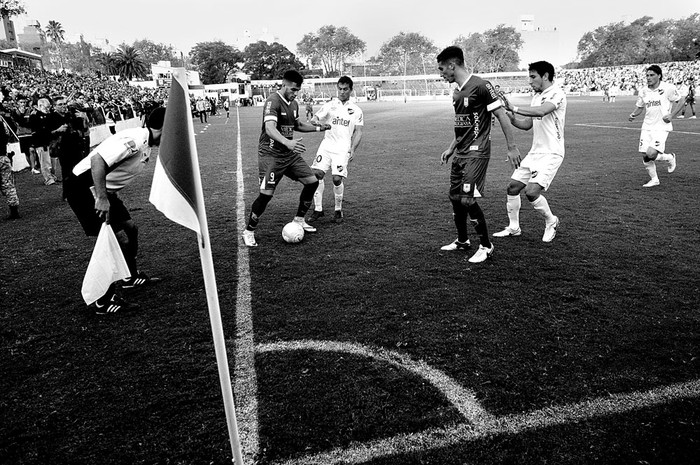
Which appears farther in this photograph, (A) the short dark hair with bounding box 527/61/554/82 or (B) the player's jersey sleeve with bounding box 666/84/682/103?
(B) the player's jersey sleeve with bounding box 666/84/682/103

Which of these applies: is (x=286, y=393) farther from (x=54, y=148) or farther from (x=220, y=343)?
(x=54, y=148)

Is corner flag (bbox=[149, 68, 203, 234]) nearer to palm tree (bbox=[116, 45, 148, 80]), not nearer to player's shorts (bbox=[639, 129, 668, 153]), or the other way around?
player's shorts (bbox=[639, 129, 668, 153])

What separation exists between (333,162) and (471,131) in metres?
2.88

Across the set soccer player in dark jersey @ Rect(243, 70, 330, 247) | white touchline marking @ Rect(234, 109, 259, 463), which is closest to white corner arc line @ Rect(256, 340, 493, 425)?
white touchline marking @ Rect(234, 109, 259, 463)

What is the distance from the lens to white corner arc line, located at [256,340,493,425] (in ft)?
9.53

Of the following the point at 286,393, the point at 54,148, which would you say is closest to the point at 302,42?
the point at 54,148

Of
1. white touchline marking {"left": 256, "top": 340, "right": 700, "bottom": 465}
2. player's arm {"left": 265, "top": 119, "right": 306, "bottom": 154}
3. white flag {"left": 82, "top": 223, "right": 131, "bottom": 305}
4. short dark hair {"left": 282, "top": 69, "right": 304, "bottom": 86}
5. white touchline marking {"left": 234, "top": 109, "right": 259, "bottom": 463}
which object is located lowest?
white touchline marking {"left": 256, "top": 340, "right": 700, "bottom": 465}

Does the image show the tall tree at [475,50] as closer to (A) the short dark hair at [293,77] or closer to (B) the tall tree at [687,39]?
(B) the tall tree at [687,39]

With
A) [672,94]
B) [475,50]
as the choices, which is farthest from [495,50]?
[672,94]

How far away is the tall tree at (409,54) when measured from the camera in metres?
147

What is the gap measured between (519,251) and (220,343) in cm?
470

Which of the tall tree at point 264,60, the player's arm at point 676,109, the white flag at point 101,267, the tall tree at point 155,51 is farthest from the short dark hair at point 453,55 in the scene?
the tall tree at point 155,51

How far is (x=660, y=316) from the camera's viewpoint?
4082 mm

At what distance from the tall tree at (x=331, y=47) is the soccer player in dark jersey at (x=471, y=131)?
5986 inches
